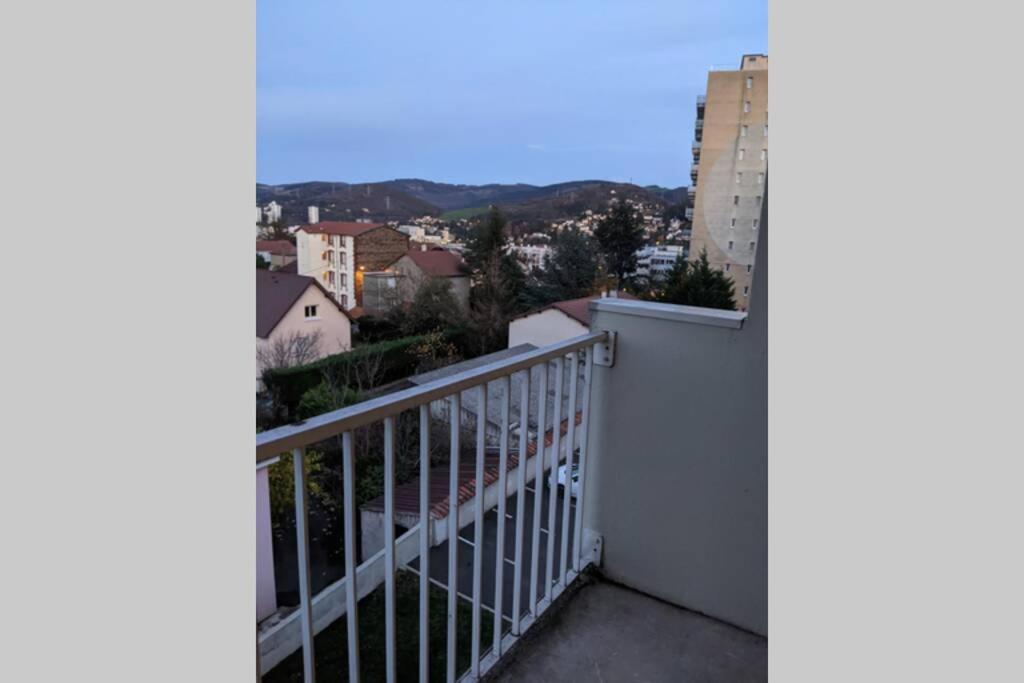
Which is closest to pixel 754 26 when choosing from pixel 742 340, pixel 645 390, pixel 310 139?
pixel 742 340

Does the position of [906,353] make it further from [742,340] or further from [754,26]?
[754,26]


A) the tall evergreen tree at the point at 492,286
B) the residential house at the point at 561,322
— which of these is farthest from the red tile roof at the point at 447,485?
the tall evergreen tree at the point at 492,286

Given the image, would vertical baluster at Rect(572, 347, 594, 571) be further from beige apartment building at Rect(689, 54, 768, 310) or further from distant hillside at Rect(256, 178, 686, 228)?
distant hillside at Rect(256, 178, 686, 228)

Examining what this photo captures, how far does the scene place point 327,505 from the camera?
5.27m

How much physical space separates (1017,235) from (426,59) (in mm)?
7005

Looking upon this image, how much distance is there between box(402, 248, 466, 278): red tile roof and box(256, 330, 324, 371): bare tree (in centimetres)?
467

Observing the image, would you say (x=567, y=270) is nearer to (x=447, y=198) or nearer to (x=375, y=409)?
(x=447, y=198)

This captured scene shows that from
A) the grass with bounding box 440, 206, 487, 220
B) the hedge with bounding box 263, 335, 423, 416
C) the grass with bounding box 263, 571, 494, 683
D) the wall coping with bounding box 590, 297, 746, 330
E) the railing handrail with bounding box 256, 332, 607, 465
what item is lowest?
the grass with bounding box 263, 571, 494, 683

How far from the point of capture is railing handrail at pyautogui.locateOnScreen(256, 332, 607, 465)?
2.80 feet

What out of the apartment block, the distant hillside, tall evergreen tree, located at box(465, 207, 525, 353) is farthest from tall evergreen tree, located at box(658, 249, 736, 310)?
the apartment block

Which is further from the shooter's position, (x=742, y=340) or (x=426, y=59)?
(x=426, y=59)

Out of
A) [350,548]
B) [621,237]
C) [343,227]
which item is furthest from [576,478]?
[343,227]

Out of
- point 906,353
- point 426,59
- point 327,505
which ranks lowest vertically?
point 327,505

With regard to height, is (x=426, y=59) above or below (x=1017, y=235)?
above
